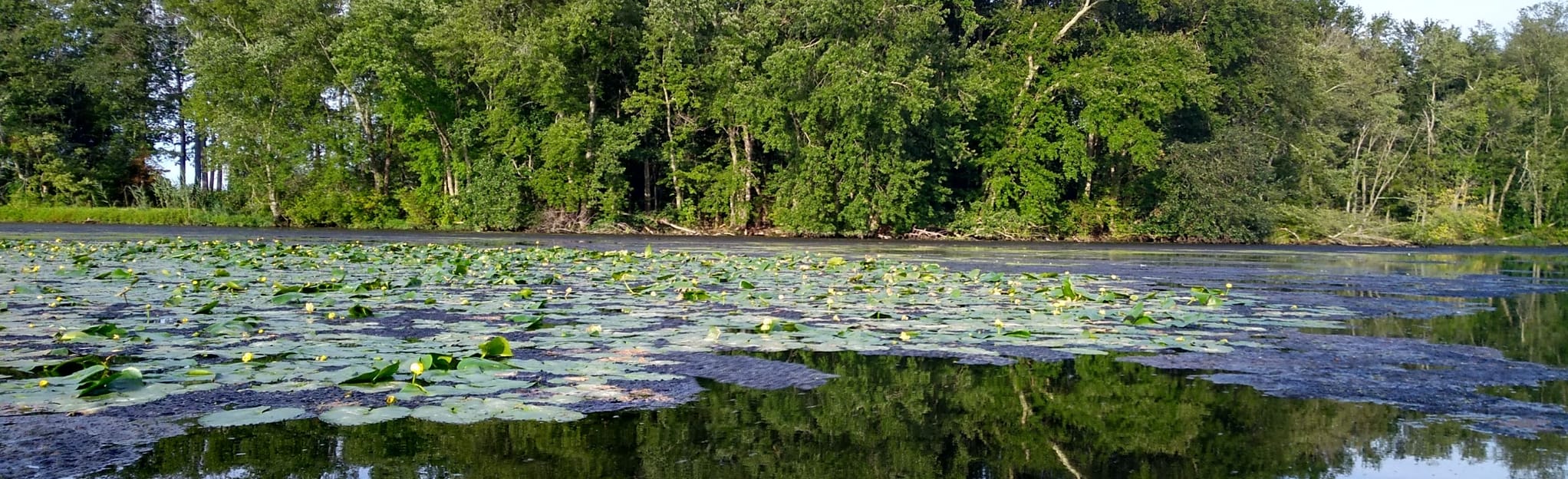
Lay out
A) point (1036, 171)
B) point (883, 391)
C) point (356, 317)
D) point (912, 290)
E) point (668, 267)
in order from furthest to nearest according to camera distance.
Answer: point (1036, 171), point (668, 267), point (912, 290), point (356, 317), point (883, 391)

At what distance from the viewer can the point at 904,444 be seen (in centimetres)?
408

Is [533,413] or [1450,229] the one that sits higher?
[1450,229]

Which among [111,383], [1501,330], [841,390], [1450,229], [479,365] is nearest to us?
[111,383]

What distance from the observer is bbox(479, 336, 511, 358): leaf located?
552cm

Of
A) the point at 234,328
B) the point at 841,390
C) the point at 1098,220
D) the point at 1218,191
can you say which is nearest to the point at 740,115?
the point at 1098,220

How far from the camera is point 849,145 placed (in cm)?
2909

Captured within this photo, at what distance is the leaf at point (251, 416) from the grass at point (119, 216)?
33112 millimetres

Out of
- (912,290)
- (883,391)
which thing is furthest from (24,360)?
(912,290)

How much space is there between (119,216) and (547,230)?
49.6ft

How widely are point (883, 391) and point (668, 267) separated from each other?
890 centimetres

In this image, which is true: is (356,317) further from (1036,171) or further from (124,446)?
(1036,171)

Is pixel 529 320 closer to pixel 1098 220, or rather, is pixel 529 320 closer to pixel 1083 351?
pixel 1083 351

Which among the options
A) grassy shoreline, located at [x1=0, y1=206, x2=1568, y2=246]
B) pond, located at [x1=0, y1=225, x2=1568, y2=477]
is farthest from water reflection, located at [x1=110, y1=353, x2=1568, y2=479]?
grassy shoreline, located at [x1=0, y1=206, x2=1568, y2=246]

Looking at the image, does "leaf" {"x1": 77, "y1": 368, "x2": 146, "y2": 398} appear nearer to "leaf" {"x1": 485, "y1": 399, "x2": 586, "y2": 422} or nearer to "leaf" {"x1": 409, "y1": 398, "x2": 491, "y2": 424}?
"leaf" {"x1": 409, "y1": 398, "x2": 491, "y2": 424}
